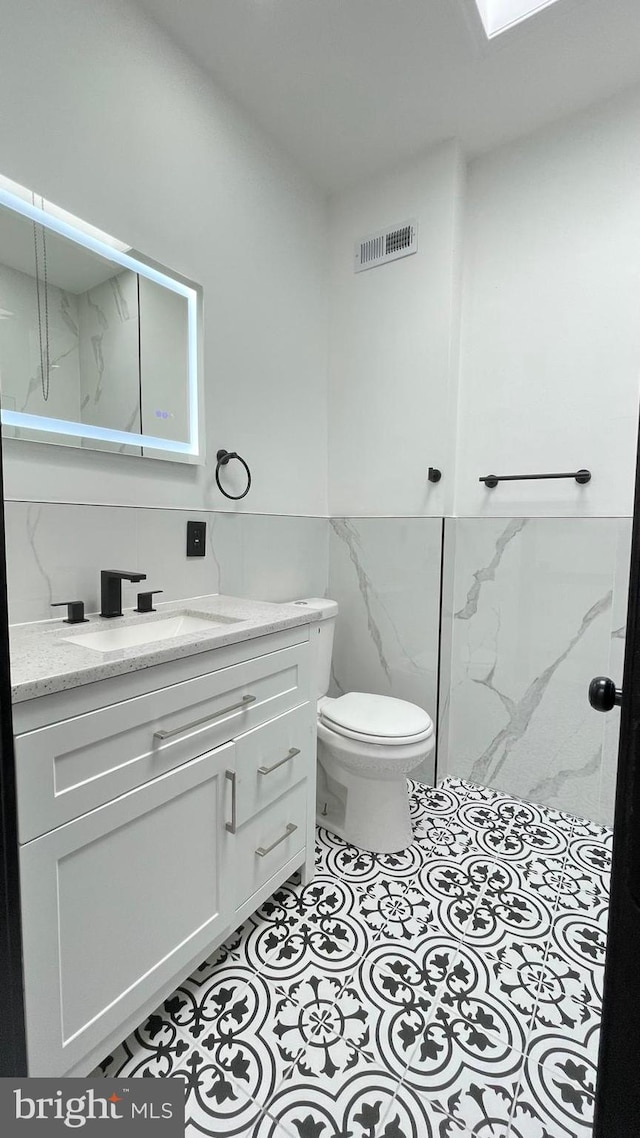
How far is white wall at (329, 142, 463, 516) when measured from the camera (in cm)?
201

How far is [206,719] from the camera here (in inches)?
45.0

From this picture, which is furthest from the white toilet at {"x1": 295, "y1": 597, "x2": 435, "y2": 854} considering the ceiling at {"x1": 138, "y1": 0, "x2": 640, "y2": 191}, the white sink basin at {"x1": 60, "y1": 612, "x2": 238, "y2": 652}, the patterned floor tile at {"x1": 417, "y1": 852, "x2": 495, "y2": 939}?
the ceiling at {"x1": 138, "y1": 0, "x2": 640, "y2": 191}

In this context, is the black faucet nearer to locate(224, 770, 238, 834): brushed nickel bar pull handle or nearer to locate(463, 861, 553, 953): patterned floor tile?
locate(224, 770, 238, 834): brushed nickel bar pull handle

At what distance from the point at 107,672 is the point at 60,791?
0.70 ft

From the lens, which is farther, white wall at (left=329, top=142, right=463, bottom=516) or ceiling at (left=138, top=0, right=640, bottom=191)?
white wall at (left=329, top=142, right=463, bottom=516)

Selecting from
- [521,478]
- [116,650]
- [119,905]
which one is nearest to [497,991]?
[119,905]

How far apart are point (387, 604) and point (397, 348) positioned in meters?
1.14

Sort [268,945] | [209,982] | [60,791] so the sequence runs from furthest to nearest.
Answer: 1. [268,945]
2. [209,982]
3. [60,791]

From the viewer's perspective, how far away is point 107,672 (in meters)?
0.91

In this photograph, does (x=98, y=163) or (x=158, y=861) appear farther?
(x=98, y=163)

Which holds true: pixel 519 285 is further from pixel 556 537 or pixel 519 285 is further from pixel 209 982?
pixel 209 982

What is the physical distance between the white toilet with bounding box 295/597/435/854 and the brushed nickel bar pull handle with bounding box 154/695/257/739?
1.60ft

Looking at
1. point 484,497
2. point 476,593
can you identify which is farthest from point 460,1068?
point 484,497

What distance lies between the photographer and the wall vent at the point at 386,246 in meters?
2.06
